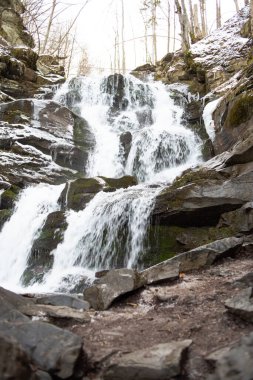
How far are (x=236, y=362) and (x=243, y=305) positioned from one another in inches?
35.8

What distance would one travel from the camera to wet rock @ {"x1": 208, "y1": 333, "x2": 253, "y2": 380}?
2373 mm

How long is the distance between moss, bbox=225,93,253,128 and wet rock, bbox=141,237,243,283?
4474 mm

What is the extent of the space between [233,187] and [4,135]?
9063mm

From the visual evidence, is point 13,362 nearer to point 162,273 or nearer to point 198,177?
point 162,273

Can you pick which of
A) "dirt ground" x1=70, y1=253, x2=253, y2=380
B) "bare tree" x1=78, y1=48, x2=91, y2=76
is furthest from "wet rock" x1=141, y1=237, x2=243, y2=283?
"bare tree" x1=78, y1=48, x2=91, y2=76

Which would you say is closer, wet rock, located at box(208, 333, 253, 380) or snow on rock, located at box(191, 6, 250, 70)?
wet rock, located at box(208, 333, 253, 380)

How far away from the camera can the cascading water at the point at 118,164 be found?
757 cm

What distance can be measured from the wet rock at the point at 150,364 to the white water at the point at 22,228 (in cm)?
543

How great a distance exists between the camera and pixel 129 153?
12.8 meters

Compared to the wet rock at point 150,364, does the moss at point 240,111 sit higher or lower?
higher

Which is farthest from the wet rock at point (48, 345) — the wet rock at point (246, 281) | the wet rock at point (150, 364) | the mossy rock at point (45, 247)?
the mossy rock at point (45, 247)

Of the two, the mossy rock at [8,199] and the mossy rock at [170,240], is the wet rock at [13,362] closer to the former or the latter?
the mossy rock at [170,240]

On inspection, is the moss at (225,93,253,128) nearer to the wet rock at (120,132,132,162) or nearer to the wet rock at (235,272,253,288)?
the wet rock at (120,132,132,162)

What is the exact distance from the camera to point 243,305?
3316 mm
